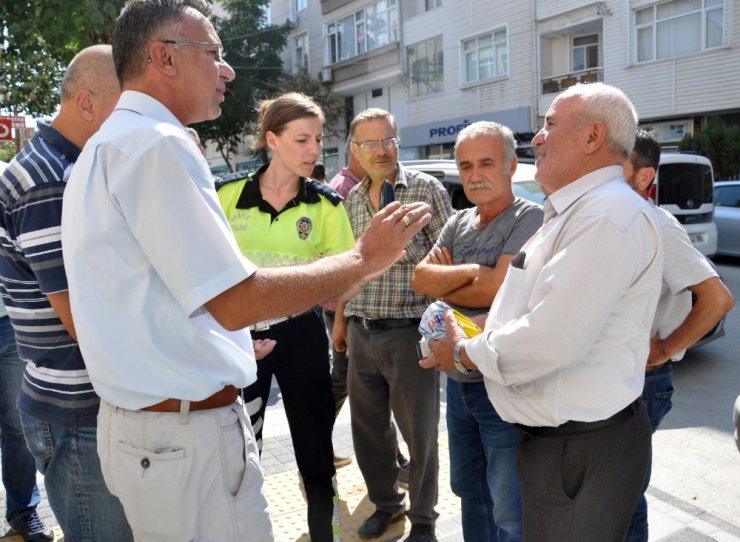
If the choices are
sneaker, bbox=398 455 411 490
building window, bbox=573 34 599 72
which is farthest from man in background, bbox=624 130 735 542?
building window, bbox=573 34 599 72

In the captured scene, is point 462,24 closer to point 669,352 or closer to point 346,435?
point 346,435

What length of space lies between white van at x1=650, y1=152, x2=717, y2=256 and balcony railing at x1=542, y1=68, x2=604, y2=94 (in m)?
9.92

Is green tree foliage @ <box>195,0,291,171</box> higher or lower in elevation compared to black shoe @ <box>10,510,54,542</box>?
higher

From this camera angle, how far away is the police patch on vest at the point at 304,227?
2.99 meters

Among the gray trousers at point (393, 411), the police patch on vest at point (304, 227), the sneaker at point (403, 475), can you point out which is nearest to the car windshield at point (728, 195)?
the sneaker at point (403, 475)

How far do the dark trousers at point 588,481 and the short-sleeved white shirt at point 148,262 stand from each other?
99 centimetres

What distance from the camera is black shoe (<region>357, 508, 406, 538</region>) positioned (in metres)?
3.44

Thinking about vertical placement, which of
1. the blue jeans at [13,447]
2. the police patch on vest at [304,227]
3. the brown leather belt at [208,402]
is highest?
the police patch on vest at [304,227]

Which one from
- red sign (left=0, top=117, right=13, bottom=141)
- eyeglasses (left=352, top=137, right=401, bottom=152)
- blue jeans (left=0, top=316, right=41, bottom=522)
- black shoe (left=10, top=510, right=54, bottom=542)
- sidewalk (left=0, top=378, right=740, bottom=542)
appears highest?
red sign (left=0, top=117, right=13, bottom=141)

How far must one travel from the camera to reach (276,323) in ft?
9.68

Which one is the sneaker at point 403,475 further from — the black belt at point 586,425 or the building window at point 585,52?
the building window at point 585,52

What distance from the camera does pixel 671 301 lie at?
256 cm

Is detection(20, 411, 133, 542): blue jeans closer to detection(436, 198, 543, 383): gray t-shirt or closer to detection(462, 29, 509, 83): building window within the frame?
detection(436, 198, 543, 383): gray t-shirt

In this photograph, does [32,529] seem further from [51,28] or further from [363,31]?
[363,31]
